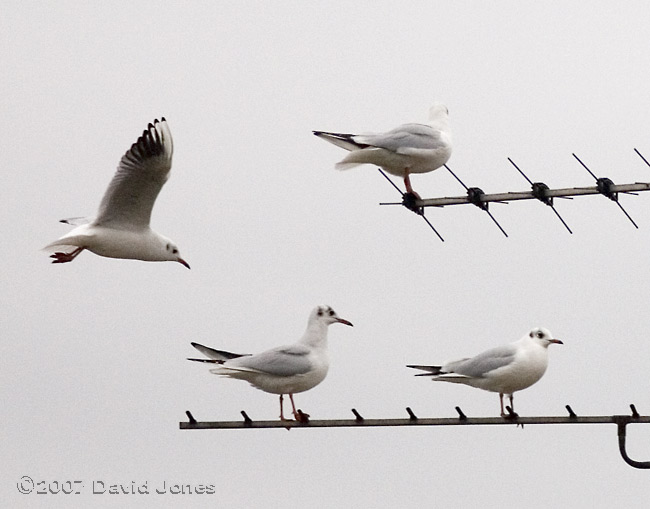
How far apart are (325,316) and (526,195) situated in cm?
481

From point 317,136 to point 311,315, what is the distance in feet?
7.51

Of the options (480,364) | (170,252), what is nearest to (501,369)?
(480,364)

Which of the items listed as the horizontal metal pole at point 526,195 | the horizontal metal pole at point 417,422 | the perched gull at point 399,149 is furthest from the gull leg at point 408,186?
the horizontal metal pole at point 417,422

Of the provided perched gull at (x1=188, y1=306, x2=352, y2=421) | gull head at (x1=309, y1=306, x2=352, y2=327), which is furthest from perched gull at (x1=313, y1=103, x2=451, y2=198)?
perched gull at (x1=188, y1=306, x2=352, y2=421)

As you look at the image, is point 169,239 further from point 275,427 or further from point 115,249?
point 275,427

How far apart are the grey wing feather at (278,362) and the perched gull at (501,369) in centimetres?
171

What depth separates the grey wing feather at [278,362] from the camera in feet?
70.6

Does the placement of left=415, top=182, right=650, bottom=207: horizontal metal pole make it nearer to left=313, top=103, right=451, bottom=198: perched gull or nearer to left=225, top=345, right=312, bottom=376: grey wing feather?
left=313, top=103, right=451, bottom=198: perched gull

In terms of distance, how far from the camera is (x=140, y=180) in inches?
863

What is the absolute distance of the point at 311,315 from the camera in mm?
22484

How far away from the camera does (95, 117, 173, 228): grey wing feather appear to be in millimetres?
21703

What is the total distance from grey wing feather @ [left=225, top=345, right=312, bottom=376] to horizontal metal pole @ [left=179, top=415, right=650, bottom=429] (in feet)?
8.79

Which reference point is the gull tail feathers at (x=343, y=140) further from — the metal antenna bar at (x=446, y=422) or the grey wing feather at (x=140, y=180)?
the metal antenna bar at (x=446, y=422)

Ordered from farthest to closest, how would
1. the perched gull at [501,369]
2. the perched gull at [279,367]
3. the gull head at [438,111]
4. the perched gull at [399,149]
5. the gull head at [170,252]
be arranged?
the gull head at [438,111], the gull head at [170,252], the perched gull at [399,149], the perched gull at [279,367], the perched gull at [501,369]
